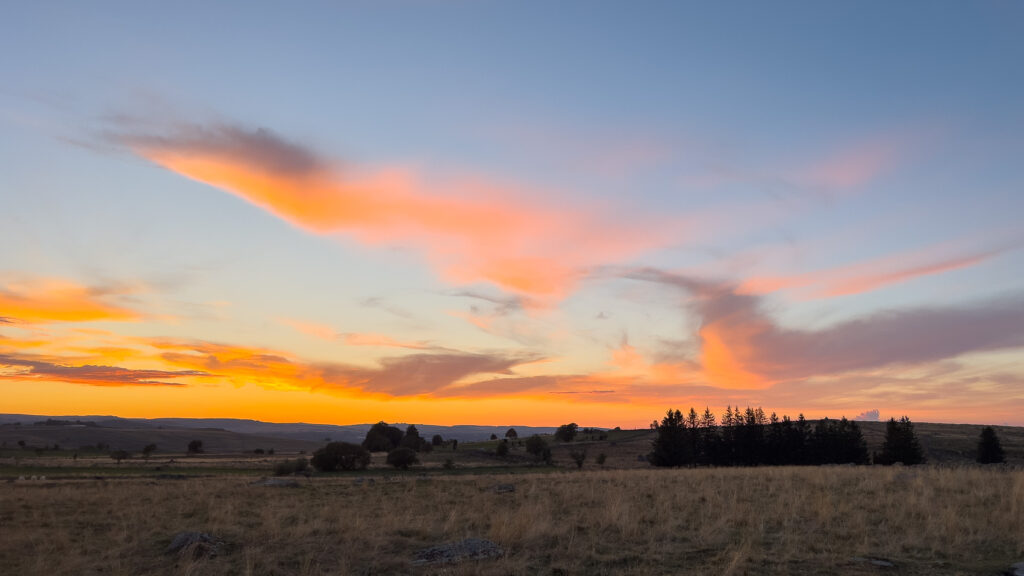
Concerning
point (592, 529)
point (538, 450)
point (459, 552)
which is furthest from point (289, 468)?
point (459, 552)

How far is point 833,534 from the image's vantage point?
41.3 feet

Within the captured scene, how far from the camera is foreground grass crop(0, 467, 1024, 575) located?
10500 millimetres

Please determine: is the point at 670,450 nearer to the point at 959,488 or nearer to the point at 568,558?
the point at 959,488

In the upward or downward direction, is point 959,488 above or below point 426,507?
above

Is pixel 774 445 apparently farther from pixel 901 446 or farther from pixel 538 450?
pixel 538 450

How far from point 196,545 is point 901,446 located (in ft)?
287

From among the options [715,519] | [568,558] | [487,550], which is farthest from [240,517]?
[715,519]

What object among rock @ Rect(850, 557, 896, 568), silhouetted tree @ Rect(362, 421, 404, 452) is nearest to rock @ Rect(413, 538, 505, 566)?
rock @ Rect(850, 557, 896, 568)

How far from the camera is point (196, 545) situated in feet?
41.1

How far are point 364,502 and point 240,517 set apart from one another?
523 centimetres

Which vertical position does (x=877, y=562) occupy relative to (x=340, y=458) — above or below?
above

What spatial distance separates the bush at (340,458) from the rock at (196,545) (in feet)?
175

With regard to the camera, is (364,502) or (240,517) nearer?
(240,517)

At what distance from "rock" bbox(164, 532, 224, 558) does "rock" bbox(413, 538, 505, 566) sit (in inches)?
181
